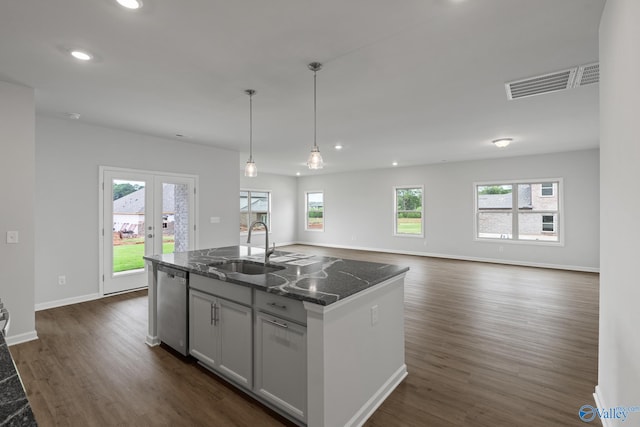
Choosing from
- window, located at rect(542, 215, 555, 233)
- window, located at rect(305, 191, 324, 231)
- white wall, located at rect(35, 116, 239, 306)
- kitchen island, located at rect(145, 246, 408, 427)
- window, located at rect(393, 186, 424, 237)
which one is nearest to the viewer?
kitchen island, located at rect(145, 246, 408, 427)

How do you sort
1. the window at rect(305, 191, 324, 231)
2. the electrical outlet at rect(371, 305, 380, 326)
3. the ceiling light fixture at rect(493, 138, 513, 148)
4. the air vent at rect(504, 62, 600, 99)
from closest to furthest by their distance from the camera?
the electrical outlet at rect(371, 305, 380, 326) → the air vent at rect(504, 62, 600, 99) → the ceiling light fixture at rect(493, 138, 513, 148) → the window at rect(305, 191, 324, 231)

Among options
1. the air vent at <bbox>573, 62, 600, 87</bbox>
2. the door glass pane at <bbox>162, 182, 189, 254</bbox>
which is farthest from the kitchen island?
the door glass pane at <bbox>162, 182, 189, 254</bbox>

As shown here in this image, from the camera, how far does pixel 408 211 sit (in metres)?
9.09

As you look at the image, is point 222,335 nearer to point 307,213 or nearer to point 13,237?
point 13,237

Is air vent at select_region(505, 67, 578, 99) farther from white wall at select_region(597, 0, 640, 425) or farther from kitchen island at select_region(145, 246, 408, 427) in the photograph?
kitchen island at select_region(145, 246, 408, 427)

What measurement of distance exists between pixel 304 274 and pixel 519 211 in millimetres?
7070

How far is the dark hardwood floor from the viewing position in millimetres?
2088

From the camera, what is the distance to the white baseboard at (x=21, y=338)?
3180 mm

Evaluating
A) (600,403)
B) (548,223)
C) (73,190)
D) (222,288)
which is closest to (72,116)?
(73,190)

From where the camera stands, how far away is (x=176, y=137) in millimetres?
5422

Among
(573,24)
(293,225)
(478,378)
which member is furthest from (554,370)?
(293,225)

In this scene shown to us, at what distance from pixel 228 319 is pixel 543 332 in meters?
3.42

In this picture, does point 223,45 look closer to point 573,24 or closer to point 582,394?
point 573,24

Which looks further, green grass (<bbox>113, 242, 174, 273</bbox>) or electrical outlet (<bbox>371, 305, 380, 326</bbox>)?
green grass (<bbox>113, 242, 174, 273</bbox>)
